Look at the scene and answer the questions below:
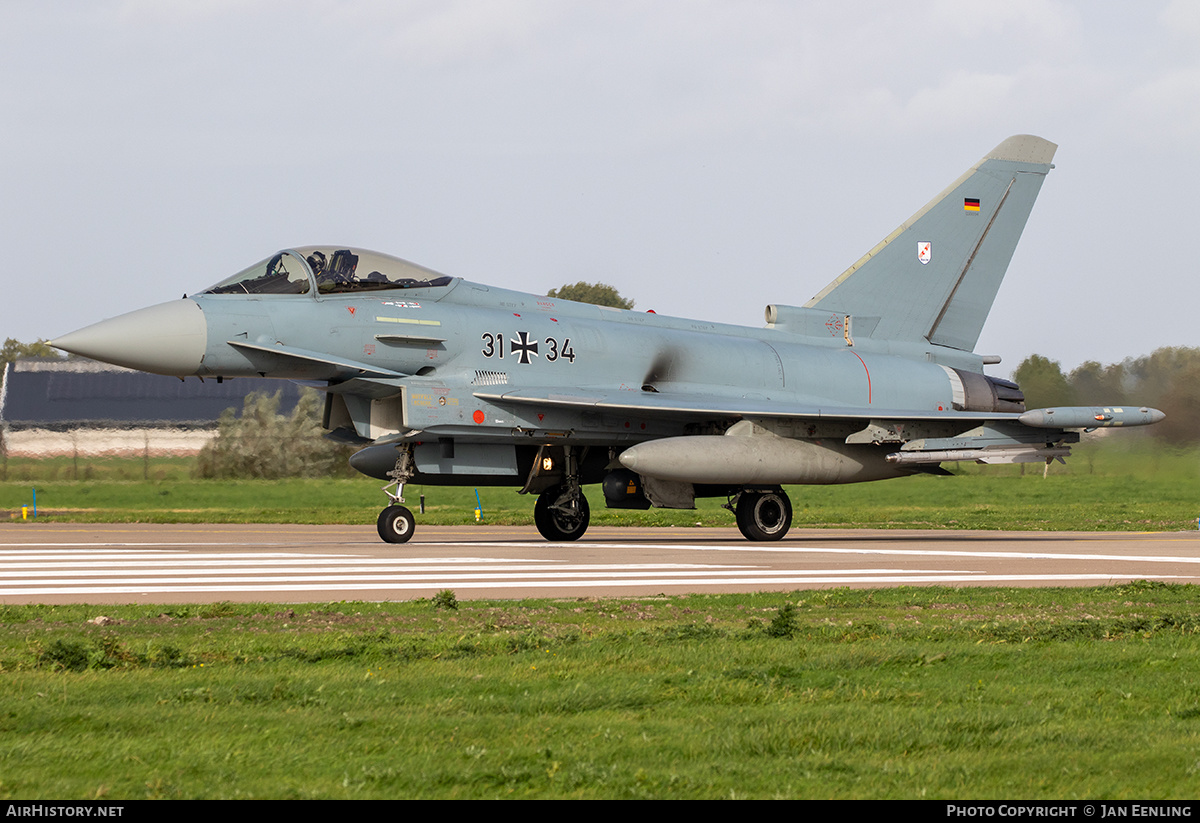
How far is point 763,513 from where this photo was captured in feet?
59.4

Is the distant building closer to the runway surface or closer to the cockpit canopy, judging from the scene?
the runway surface

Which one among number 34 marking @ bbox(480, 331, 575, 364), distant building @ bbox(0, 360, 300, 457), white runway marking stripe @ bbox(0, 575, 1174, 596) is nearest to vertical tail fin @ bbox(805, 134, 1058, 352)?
number 34 marking @ bbox(480, 331, 575, 364)

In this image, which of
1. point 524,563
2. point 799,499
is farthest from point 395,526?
point 799,499

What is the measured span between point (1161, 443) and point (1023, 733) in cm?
1973

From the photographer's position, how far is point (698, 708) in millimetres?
5406

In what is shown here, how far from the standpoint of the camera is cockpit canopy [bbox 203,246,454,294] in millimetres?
15703

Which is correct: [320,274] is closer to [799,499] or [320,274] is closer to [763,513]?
[763,513]

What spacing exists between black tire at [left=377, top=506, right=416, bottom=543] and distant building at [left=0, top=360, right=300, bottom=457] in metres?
17.7

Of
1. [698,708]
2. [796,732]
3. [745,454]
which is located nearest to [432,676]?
[698,708]

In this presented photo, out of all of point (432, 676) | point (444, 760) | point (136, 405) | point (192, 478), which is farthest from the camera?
point (136, 405)

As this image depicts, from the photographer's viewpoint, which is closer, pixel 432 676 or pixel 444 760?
pixel 444 760

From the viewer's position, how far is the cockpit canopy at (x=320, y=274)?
1570cm

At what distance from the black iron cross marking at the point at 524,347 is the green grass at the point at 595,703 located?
877 centimetres
